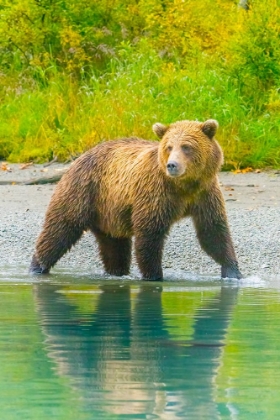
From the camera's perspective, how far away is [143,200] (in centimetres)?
817

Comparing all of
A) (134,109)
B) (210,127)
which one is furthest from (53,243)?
(134,109)

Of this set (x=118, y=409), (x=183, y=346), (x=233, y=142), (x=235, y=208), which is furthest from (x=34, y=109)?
(x=118, y=409)

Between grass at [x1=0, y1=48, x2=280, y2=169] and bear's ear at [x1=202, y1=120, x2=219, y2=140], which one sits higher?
bear's ear at [x1=202, y1=120, x2=219, y2=140]

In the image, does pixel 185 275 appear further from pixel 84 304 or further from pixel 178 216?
pixel 84 304

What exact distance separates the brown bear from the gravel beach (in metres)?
0.45

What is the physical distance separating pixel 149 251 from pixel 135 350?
2576mm

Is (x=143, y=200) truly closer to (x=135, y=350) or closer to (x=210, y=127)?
(x=210, y=127)

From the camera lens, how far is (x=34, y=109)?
50.8ft

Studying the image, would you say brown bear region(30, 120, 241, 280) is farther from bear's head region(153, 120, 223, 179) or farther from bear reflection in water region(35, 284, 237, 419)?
bear reflection in water region(35, 284, 237, 419)

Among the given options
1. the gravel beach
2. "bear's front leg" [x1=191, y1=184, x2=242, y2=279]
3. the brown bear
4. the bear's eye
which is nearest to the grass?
the gravel beach

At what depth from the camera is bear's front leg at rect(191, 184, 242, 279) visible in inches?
319

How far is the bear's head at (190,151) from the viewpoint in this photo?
786 centimetres

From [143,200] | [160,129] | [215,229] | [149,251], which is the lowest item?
[149,251]

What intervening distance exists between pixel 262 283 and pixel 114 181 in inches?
50.0
